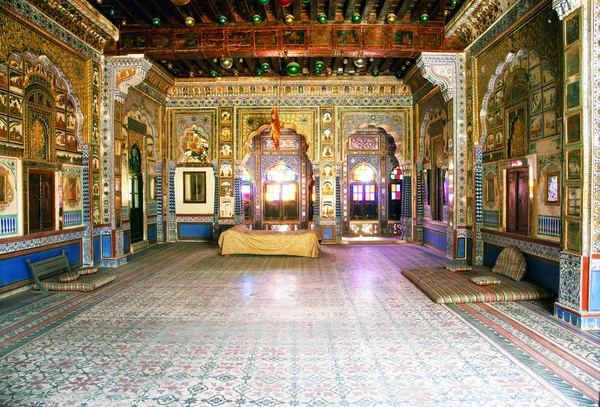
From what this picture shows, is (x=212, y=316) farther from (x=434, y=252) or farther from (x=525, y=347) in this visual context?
(x=434, y=252)

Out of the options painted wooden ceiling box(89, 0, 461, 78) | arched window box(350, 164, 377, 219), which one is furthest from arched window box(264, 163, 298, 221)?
painted wooden ceiling box(89, 0, 461, 78)

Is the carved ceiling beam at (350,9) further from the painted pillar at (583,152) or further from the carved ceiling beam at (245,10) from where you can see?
the painted pillar at (583,152)

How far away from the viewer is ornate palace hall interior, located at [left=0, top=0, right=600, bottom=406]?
11.5 ft

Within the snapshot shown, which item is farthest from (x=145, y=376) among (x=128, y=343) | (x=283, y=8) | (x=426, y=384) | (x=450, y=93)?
(x=450, y=93)

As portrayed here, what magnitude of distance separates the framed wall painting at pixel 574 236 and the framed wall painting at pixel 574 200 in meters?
0.10

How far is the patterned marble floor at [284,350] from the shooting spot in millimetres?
3045

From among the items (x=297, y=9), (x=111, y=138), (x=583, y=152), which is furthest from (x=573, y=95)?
(x=111, y=138)

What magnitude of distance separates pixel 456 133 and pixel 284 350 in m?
6.22

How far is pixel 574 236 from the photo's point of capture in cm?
452

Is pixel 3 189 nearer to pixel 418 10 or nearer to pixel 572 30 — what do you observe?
pixel 418 10

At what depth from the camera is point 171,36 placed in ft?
27.0

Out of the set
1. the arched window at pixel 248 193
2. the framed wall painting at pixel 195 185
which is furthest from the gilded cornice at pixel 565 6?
the arched window at pixel 248 193

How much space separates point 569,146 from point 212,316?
460 centimetres

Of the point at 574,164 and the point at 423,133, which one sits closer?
the point at 574,164
